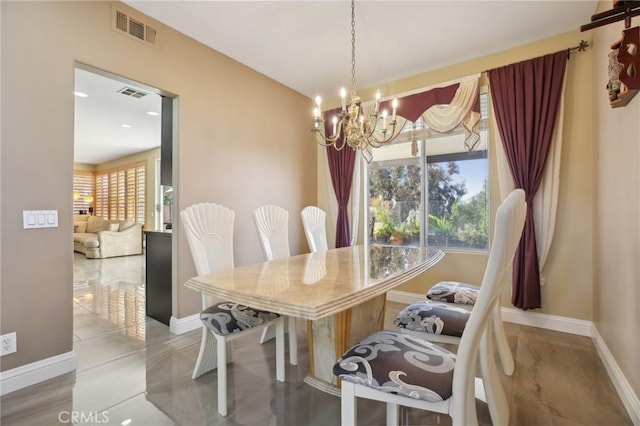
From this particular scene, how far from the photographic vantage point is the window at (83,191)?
9577mm

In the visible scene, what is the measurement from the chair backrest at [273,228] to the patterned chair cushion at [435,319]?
115 cm

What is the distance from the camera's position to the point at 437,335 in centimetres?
170

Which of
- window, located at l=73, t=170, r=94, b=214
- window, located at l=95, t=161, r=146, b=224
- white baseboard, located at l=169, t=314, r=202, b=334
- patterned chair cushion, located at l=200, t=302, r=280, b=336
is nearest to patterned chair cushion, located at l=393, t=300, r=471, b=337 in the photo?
patterned chair cushion, located at l=200, t=302, r=280, b=336

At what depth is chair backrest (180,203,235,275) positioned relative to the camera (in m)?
1.94

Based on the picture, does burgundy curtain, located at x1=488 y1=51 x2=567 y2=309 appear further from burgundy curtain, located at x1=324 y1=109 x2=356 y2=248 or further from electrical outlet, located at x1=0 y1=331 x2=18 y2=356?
electrical outlet, located at x1=0 y1=331 x2=18 y2=356

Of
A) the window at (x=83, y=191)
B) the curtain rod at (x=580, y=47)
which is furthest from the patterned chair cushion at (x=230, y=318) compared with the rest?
the window at (x=83, y=191)

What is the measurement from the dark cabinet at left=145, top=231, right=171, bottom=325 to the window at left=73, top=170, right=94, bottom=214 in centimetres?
875

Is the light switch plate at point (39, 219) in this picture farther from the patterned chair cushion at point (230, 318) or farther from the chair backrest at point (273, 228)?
the chair backrest at point (273, 228)

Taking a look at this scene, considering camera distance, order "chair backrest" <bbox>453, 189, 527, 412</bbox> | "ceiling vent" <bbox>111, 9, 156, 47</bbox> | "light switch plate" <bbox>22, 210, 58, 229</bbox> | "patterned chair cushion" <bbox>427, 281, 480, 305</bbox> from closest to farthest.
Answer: "chair backrest" <bbox>453, 189, 527, 412</bbox> < "light switch plate" <bbox>22, 210, 58, 229</bbox> < "patterned chair cushion" <bbox>427, 281, 480, 305</bbox> < "ceiling vent" <bbox>111, 9, 156, 47</bbox>

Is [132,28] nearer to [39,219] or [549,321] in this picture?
[39,219]

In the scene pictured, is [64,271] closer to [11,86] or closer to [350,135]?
[11,86]

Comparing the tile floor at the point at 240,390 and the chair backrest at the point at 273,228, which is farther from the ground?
the chair backrest at the point at 273,228

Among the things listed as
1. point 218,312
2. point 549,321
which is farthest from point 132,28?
point 549,321

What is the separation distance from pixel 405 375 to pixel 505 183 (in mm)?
2603
